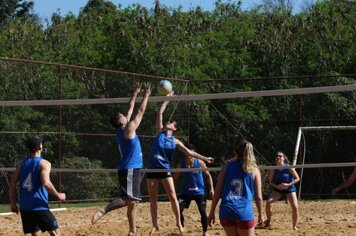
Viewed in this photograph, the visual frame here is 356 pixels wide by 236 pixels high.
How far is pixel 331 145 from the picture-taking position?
23.3 m

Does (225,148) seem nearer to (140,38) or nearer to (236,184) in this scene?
(140,38)

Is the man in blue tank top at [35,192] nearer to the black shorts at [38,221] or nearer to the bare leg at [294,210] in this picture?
the black shorts at [38,221]

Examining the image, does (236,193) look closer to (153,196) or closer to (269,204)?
(153,196)

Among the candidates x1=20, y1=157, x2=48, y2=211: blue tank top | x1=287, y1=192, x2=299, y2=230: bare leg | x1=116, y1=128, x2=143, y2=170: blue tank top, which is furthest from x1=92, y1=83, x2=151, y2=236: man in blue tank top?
x1=287, y1=192, x2=299, y2=230: bare leg

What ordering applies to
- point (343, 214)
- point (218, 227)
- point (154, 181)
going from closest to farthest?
point (154, 181), point (218, 227), point (343, 214)

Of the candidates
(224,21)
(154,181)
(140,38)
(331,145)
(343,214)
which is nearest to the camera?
(154,181)

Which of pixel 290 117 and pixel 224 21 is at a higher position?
pixel 224 21

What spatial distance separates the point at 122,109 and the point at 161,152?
26.4 ft

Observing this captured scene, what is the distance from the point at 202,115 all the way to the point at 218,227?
906 cm

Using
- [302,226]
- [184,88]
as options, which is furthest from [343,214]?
[184,88]

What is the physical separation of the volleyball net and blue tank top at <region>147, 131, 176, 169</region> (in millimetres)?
3744

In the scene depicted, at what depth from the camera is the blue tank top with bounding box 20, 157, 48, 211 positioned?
33.4 ft

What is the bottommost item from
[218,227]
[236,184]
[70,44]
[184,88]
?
[218,227]

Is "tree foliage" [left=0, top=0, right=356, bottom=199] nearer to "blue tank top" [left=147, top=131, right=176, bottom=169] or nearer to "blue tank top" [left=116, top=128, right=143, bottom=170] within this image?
"blue tank top" [left=147, top=131, right=176, bottom=169]
